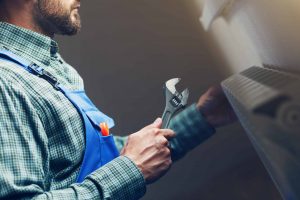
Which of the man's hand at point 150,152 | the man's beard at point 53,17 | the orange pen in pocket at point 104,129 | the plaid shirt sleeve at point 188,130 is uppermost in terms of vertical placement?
the man's beard at point 53,17

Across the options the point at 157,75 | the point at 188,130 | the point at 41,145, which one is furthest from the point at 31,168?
the point at 157,75

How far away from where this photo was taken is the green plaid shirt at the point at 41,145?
634mm

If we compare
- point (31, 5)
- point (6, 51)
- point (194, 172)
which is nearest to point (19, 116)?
point (6, 51)

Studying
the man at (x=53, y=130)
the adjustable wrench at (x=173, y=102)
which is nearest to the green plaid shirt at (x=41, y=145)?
the man at (x=53, y=130)

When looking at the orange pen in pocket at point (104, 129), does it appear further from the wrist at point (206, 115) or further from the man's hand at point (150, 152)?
the wrist at point (206, 115)

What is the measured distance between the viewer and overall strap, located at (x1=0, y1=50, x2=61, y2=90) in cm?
79

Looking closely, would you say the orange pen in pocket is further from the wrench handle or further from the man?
the wrench handle

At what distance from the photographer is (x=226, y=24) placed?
2.45 feet

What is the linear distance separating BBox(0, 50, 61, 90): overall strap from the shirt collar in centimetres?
7

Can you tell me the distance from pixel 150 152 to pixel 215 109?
309 mm

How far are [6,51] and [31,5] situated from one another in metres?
0.21

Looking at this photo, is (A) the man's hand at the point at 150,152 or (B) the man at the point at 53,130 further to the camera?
(A) the man's hand at the point at 150,152

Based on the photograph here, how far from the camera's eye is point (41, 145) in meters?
0.69

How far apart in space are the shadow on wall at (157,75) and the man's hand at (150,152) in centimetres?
33
